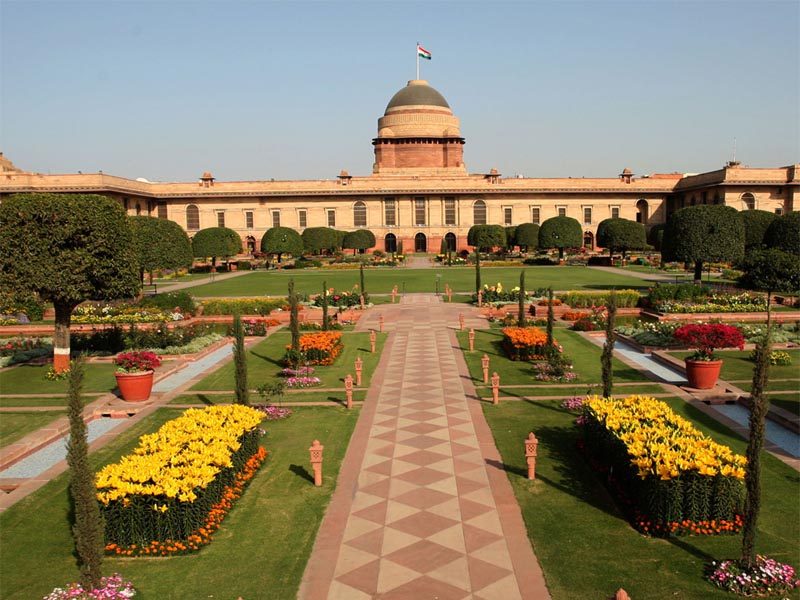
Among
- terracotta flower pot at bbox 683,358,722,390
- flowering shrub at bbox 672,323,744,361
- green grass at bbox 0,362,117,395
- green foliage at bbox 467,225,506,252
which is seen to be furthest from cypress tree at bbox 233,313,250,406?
green foliage at bbox 467,225,506,252

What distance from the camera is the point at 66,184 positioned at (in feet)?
215

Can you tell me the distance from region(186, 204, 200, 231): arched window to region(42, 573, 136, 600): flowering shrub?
243 ft

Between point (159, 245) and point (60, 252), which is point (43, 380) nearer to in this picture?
point (60, 252)

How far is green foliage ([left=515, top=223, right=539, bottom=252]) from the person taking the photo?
6662cm

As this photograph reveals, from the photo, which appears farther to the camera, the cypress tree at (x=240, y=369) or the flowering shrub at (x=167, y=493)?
the cypress tree at (x=240, y=369)

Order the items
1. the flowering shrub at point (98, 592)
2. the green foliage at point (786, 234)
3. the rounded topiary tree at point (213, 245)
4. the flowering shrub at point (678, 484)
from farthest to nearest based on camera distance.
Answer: the rounded topiary tree at point (213, 245) → the green foliage at point (786, 234) → the flowering shrub at point (678, 484) → the flowering shrub at point (98, 592)

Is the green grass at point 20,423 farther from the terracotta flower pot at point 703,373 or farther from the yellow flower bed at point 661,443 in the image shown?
the terracotta flower pot at point 703,373

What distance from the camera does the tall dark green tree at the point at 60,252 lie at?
17453mm

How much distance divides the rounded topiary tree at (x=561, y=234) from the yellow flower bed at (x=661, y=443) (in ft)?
167

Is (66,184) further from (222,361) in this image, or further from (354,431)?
(354,431)

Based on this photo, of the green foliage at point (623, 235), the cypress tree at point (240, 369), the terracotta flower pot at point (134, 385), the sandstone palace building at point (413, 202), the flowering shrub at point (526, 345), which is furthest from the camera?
the sandstone palace building at point (413, 202)

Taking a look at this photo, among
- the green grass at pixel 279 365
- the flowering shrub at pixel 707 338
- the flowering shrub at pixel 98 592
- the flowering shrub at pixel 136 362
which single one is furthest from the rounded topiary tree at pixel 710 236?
the flowering shrub at pixel 98 592

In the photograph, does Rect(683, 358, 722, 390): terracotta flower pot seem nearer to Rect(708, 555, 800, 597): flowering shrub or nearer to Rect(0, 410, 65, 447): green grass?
Rect(708, 555, 800, 597): flowering shrub

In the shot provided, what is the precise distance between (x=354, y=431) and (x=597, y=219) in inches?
2759
